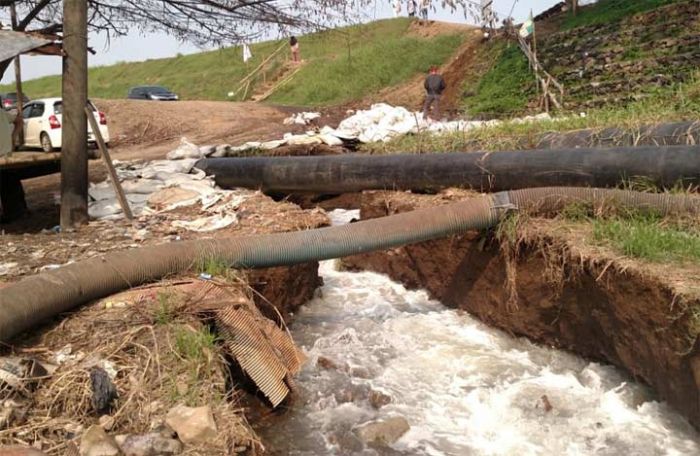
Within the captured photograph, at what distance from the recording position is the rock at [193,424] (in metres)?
3.17

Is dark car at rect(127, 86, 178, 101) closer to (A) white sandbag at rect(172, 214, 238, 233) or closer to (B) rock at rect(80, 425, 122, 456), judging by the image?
(A) white sandbag at rect(172, 214, 238, 233)

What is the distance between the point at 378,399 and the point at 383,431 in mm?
472

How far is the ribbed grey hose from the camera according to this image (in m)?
3.91

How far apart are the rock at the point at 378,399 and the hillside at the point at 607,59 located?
29.5ft

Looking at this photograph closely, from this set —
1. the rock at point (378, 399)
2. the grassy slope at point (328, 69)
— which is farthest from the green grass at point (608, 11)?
the rock at point (378, 399)

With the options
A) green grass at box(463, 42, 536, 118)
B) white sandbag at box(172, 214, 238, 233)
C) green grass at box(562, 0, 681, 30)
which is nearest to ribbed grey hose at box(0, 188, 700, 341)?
white sandbag at box(172, 214, 238, 233)

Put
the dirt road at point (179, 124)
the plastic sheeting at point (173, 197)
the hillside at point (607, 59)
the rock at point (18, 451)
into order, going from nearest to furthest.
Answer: the rock at point (18, 451) → the plastic sheeting at point (173, 197) → the hillside at point (607, 59) → the dirt road at point (179, 124)

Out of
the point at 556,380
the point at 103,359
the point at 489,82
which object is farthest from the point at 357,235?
the point at 489,82

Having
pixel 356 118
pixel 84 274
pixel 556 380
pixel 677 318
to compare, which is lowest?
pixel 556 380

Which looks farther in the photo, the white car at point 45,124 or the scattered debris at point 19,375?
the white car at point 45,124

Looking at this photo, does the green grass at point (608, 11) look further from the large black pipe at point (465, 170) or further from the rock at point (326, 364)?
the rock at point (326, 364)

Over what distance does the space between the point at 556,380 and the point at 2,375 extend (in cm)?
399

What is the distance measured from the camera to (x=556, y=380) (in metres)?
5.20

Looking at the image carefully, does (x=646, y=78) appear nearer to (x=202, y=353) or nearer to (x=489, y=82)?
(x=489, y=82)
